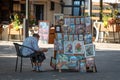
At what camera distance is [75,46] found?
13914 mm

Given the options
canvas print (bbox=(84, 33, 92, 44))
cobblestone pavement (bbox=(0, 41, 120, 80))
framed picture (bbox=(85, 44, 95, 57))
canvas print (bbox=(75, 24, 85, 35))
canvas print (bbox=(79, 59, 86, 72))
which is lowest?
cobblestone pavement (bbox=(0, 41, 120, 80))

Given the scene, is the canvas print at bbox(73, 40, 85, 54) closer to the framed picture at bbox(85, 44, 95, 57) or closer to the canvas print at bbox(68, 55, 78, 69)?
the framed picture at bbox(85, 44, 95, 57)

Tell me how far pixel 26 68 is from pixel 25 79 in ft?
8.25

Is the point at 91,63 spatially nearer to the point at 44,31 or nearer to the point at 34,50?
the point at 34,50

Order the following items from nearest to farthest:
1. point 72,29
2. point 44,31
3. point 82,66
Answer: point 82,66 → point 72,29 → point 44,31

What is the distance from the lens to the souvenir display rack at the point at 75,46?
546 inches

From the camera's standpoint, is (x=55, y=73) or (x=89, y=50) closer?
(x=55, y=73)

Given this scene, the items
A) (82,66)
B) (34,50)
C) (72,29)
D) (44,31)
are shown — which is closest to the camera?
(34,50)

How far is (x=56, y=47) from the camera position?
14055 millimetres

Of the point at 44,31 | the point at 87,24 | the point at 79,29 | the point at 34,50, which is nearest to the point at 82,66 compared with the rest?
the point at 79,29

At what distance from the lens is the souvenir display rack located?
13.9m

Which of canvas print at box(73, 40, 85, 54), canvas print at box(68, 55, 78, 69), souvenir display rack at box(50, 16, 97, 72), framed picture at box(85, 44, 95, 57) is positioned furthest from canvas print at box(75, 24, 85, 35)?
canvas print at box(68, 55, 78, 69)

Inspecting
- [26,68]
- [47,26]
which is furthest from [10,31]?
[26,68]

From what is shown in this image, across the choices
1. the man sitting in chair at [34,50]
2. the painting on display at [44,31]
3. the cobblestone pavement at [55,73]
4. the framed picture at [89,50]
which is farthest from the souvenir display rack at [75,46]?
the painting on display at [44,31]
